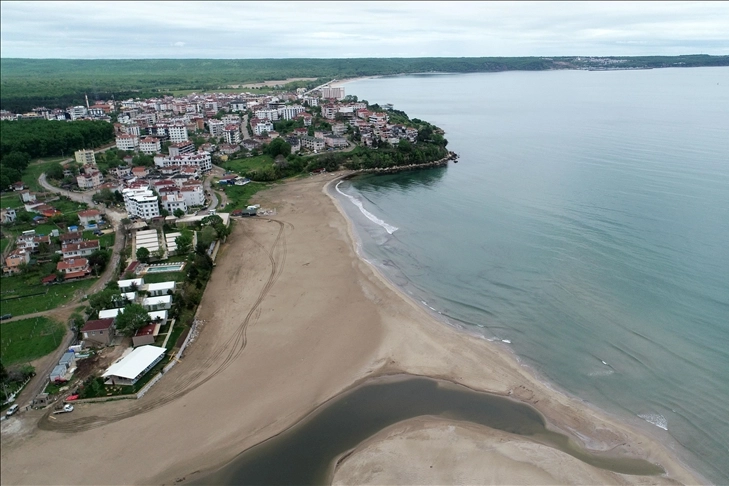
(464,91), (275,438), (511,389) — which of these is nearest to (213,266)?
(275,438)

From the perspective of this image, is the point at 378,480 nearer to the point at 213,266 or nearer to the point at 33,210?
the point at 213,266

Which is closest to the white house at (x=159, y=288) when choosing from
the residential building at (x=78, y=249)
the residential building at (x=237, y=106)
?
the residential building at (x=78, y=249)

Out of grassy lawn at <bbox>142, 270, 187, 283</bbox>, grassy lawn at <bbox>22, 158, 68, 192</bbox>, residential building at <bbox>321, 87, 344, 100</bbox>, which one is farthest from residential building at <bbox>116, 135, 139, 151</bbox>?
residential building at <bbox>321, 87, 344, 100</bbox>

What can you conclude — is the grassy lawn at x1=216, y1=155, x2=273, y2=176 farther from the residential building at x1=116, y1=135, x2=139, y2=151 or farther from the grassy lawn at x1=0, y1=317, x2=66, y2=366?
Result: the grassy lawn at x1=0, y1=317, x2=66, y2=366

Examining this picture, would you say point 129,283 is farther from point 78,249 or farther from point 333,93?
point 333,93

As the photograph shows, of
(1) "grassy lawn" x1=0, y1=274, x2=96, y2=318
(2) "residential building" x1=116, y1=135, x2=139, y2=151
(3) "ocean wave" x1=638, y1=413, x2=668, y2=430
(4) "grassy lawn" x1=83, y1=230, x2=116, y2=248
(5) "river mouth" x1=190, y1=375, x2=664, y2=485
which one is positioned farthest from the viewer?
(2) "residential building" x1=116, y1=135, x2=139, y2=151

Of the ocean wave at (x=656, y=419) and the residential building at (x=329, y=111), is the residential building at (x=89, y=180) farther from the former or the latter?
the ocean wave at (x=656, y=419)

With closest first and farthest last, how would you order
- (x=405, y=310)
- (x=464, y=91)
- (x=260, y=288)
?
(x=405, y=310) → (x=260, y=288) → (x=464, y=91)
